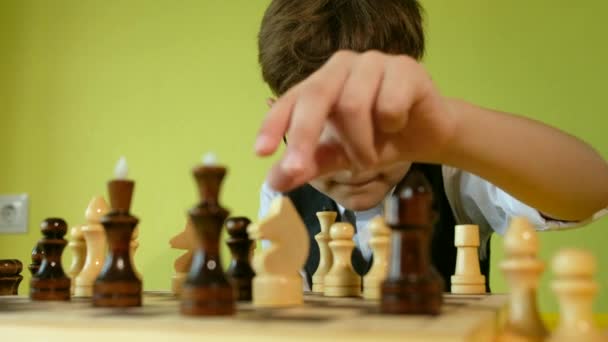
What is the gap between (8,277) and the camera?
106 centimetres

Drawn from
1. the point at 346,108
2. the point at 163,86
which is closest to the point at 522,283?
the point at 346,108

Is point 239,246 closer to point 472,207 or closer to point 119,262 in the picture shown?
point 119,262

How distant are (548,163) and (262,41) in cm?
66

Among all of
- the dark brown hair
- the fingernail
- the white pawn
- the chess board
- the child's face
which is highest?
the dark brown hair

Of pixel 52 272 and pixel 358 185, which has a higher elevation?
pixel 358 185

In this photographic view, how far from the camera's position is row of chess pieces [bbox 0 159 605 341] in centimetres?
57

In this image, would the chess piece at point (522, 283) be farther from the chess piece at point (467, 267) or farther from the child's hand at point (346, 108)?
the chess piece at point (467, 267)

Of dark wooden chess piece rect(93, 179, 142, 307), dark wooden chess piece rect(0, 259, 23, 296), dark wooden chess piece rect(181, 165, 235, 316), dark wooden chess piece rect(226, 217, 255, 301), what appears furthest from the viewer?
dark wooden chess piece rect(0, 259, 23, 296)

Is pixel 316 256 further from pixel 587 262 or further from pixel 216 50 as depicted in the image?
pixel 216 50

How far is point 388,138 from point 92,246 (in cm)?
46

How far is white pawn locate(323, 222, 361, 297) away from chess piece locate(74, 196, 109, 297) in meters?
0.32

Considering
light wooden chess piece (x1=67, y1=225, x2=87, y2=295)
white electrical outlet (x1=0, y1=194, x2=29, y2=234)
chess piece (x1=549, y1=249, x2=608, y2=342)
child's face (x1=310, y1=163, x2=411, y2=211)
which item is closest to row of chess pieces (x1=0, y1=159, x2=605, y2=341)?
chess piece (x1=549, y1=249, x2=608, y2=342)

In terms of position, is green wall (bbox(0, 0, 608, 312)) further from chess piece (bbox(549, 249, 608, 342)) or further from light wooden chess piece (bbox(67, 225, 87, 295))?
chess piece (bbox(549, 249, 608, 342))

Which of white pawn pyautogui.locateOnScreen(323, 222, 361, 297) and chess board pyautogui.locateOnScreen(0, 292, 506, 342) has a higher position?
white pawn pyautogui.locateOnScreen(323, 222, 361, 297)
